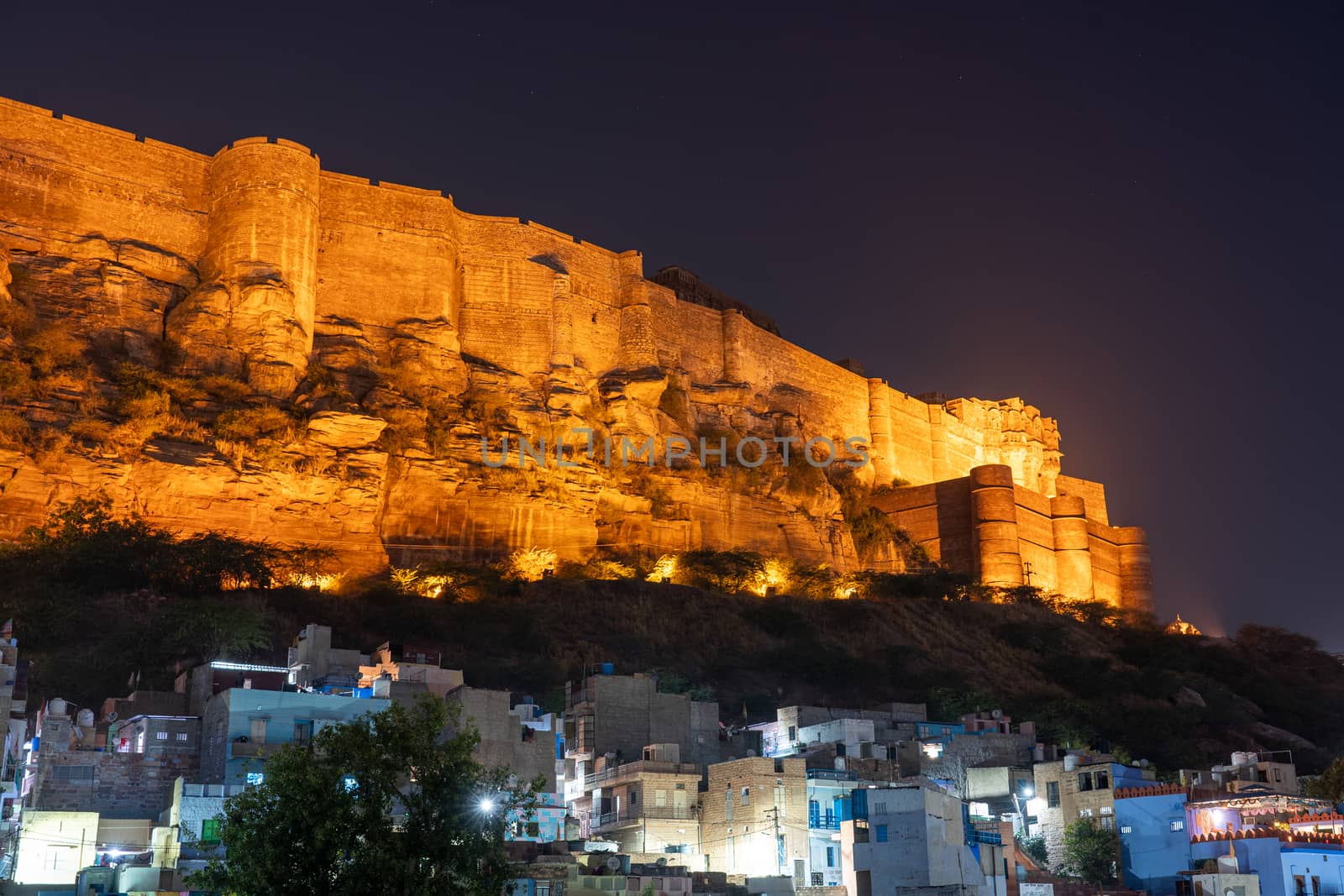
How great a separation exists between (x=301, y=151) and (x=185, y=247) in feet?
13.7

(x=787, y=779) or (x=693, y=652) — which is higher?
(x=693, y=652)

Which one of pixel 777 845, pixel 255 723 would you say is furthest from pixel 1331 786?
pixel 255 723

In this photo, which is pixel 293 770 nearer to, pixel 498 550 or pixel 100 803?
pixel 100 803

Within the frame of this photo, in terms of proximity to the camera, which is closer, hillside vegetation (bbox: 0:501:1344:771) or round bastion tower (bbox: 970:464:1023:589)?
hillside vegetation (bbox: 0:501:1344:771)

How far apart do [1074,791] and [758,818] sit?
686 cm

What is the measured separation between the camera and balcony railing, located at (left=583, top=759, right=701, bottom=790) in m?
28.4

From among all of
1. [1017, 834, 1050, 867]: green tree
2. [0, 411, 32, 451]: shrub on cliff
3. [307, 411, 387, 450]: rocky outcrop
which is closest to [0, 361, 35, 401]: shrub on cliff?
[0, 411, 32, 451]: shrub on cliff

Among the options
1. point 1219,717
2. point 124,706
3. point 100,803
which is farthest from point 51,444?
point 1219,717

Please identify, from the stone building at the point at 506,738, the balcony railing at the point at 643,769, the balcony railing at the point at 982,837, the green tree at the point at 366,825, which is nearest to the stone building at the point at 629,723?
the balcony railing at the point at 643,769

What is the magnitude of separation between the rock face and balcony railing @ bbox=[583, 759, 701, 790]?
12.7m

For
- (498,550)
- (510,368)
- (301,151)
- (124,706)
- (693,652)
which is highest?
(301,151)

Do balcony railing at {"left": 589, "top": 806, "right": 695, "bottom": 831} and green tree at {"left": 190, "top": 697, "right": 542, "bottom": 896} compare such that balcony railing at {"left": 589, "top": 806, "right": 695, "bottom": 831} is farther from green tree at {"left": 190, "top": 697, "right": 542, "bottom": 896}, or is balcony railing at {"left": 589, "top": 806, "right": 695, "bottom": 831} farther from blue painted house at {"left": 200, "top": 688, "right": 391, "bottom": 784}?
green tree at {"left": 190, "top": 697, "right": 542, "bottom": 896}

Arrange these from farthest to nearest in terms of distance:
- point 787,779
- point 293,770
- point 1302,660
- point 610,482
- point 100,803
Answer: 1. point 1302,660
2. point 610,482
3. point 787,779
4. point 100,803
5. point 293,770

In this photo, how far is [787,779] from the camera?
27484 millimetres
